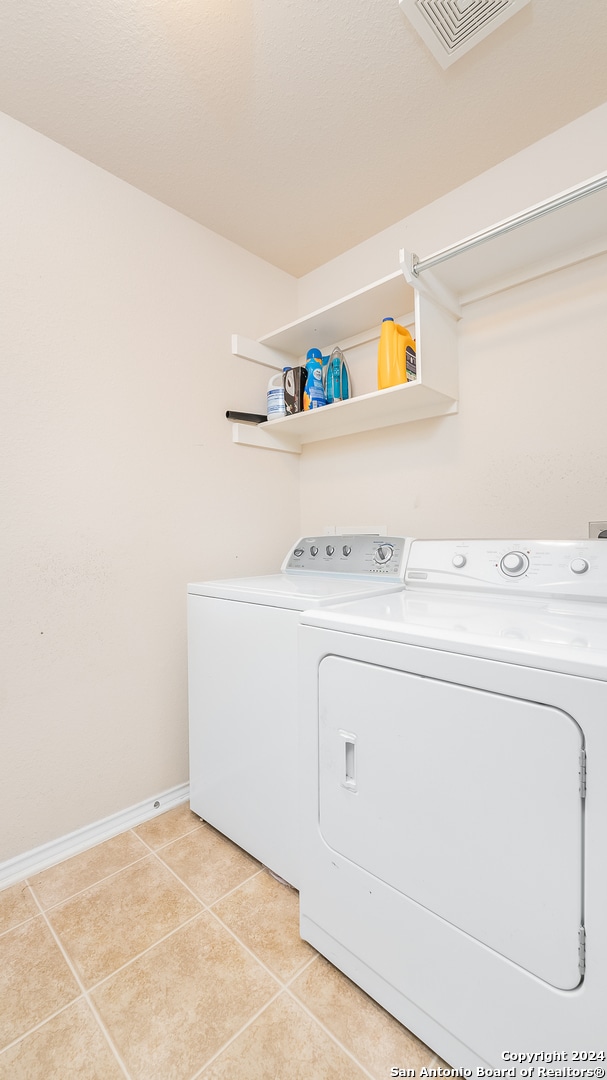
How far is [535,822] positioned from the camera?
0.74 m

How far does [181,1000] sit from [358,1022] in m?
0.41

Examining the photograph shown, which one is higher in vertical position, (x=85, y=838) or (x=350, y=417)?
(x=350, y=417)

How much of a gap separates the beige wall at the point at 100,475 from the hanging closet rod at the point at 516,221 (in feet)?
3.24

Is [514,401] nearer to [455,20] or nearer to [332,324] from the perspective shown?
[332,324]


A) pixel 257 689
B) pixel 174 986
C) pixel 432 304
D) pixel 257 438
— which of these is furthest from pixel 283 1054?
pixel 432 304

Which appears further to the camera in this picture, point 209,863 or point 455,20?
point 209,863

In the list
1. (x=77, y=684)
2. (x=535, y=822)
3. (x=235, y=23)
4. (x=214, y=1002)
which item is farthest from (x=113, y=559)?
(x=235, y=23)

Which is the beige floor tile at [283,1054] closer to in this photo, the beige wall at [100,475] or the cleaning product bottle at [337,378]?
the beige wall at [100,475]

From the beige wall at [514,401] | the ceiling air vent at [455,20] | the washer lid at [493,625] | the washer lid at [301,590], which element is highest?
the ceiling air vent at [455,20]

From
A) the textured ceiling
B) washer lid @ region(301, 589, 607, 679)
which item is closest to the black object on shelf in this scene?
the textured ceiling

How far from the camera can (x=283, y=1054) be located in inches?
36.2

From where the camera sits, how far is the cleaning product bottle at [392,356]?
5.59 feet

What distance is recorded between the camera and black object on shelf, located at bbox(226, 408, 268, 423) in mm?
2044

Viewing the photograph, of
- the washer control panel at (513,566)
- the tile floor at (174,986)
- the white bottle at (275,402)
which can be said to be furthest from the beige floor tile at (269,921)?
the white bottle at (275,402)
